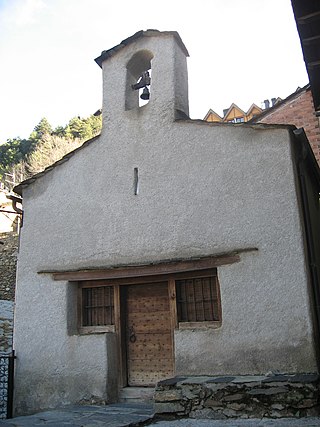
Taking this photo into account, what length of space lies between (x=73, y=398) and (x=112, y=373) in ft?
2.56

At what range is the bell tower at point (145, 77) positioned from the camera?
8.16 metres

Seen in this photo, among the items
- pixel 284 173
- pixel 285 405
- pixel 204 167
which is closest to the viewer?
pixel 285 405

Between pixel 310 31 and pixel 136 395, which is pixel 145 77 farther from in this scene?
pixel 136 395

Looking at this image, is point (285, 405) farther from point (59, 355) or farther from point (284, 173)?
point (59, 355)

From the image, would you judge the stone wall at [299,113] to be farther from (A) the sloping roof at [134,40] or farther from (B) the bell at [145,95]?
(B) the bell at [145,95]

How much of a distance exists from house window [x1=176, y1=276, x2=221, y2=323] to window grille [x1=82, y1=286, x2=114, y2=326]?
1.36m

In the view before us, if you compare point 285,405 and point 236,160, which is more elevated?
point 236,160

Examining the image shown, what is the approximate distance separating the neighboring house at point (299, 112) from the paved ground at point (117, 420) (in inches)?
309

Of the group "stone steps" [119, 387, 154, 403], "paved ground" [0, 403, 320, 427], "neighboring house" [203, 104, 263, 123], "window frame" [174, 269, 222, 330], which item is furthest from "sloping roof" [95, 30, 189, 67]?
"neighboring house" [203, 104, 263, 123]

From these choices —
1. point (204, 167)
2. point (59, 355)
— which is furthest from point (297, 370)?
point (59, 355)

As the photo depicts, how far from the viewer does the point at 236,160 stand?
281 inches

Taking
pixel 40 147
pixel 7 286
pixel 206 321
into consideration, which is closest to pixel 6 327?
pixel 7 286

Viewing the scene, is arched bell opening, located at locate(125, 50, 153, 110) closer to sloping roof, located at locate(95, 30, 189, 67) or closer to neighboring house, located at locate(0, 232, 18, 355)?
sloping roof, located at locate(95, 30, 189, 67)

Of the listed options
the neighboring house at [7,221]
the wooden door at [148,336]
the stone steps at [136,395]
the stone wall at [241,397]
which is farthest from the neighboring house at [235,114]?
the stone wall at [241,397]
